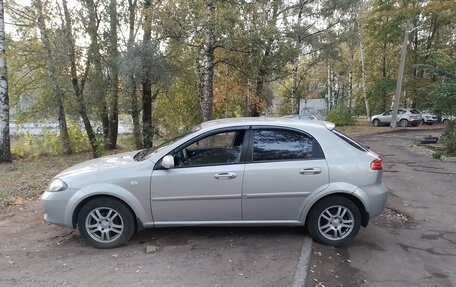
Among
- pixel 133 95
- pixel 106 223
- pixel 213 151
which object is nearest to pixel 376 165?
pixel 213 151

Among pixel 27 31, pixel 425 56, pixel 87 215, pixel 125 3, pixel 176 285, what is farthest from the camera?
pixel 425 56

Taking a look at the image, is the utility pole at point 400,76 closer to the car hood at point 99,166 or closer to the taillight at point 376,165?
the taillight at point 376,165

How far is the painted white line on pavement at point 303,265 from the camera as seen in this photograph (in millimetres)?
3523

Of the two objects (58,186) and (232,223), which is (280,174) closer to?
(232,223)

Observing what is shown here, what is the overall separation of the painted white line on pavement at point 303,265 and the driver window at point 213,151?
1280 millimetres

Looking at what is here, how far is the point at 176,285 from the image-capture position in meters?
3.53

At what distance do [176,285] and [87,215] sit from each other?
1.52 metres

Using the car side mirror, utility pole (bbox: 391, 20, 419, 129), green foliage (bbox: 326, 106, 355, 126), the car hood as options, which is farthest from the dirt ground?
green foliage (bbox: 326, 106, 355, 126)

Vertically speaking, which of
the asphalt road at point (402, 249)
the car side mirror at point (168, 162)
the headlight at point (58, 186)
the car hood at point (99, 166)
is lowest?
the asphalt road at point (402, 249)

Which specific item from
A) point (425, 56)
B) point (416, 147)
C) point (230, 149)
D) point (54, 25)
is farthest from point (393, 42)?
point (230, 149)

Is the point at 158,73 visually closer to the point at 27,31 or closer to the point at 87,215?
the point at 27,31

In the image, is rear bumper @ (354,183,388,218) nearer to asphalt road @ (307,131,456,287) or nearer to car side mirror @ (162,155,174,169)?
asphalt road @ (307,131,456,287)

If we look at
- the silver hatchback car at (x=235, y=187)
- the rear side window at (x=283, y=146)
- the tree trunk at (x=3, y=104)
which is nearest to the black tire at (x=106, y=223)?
the silver hatchback car at (x=235, y=187)

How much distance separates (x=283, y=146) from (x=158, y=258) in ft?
6.35
